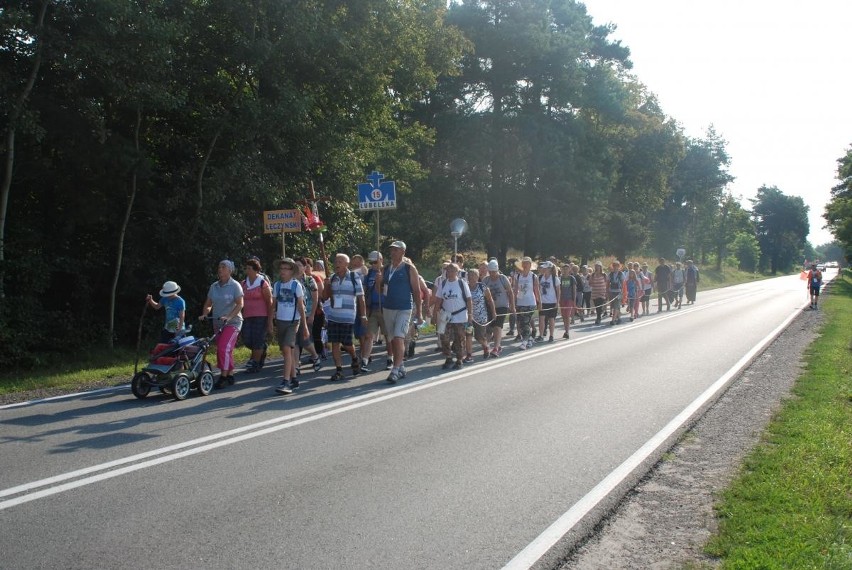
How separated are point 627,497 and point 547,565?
162 cm

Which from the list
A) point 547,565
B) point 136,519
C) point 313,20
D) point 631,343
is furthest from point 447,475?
point 313,20

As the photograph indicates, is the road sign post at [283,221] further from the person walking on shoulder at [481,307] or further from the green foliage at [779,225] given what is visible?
the green foliage at [779,225]

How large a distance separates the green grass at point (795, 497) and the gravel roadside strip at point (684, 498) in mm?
148

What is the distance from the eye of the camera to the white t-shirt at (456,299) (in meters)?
12.8

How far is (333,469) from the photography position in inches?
251

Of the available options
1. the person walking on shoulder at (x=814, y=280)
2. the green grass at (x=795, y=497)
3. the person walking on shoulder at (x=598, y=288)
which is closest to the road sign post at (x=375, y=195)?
the person walking on shoulder at (x=598, y=288)

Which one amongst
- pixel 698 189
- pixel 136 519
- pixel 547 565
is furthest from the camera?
pixel 698 189

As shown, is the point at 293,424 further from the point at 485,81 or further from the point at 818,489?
the point at 485,81

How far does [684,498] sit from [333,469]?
2747mm

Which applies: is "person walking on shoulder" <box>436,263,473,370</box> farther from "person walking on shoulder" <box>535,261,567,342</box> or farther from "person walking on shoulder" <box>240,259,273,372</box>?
"person walking on shoulder" <box>535,261,567,342</box>

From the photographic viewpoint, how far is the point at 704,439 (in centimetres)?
779

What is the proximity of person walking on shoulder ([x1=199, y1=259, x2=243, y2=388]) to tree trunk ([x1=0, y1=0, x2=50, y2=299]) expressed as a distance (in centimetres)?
488

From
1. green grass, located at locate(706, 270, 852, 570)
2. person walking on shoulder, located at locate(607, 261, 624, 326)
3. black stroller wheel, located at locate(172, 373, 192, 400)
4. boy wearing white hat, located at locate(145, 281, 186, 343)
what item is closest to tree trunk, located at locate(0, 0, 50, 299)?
boy wearing white hat, located at locate(145, 281, 186, 343)

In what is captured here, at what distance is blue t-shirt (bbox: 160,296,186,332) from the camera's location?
10266 mm
